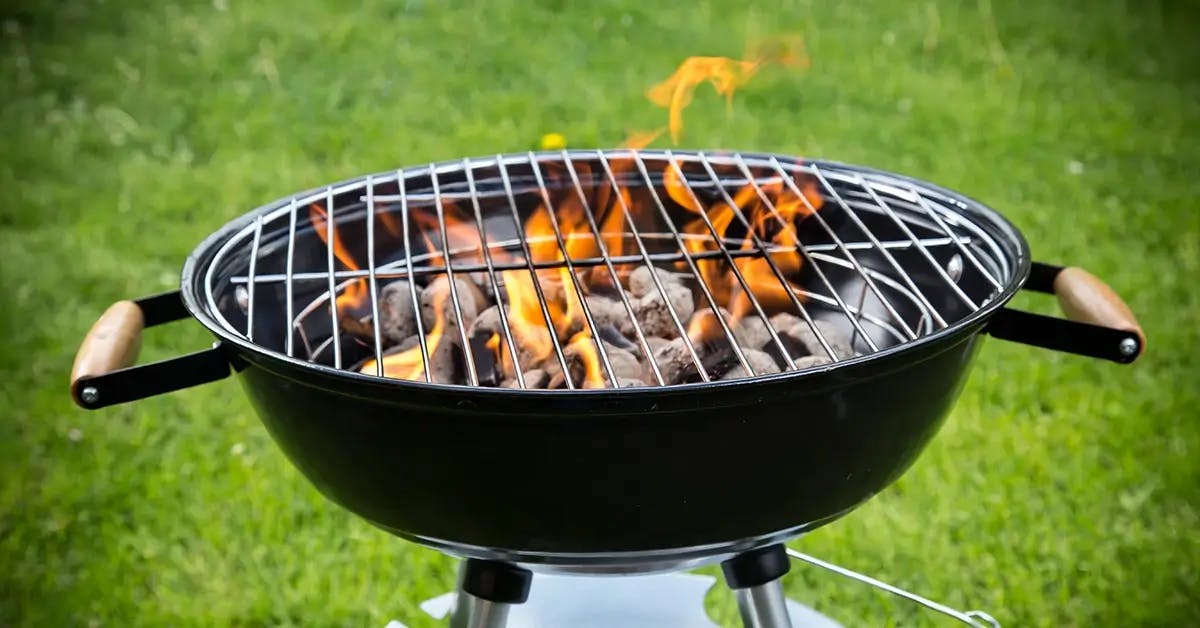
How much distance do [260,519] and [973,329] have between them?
1784 mm

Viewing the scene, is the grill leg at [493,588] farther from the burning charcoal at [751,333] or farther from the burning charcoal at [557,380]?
the burning charcoal at [751,333]

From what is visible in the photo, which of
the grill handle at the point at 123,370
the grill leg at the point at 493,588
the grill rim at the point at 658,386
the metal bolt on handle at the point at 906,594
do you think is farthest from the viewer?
the metal bolt on handle at the point at 906,594

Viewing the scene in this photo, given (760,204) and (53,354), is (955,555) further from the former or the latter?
(53,354)

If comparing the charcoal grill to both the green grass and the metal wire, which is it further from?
the green grass

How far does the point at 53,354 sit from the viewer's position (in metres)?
3.18

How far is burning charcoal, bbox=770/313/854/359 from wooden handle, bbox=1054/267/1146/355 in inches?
11.0

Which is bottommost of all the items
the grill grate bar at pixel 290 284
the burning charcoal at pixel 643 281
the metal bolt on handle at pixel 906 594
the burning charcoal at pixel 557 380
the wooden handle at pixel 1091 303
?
the metal bolt on handle at pixel 906 594

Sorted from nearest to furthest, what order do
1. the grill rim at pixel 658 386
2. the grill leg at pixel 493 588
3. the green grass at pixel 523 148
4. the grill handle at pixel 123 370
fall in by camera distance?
the grill rim at pixel 658 386 → the grill handle at pixel 123 370 → the grill leg at pixel 493 588 → the green grass at pixel 523 148

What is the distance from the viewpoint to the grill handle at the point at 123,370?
1.31 m

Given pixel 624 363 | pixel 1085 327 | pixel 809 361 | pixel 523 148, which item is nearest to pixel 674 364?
pixel 624 363

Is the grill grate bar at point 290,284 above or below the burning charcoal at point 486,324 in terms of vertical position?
above

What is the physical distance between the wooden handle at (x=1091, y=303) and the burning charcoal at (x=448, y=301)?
789 millimetres

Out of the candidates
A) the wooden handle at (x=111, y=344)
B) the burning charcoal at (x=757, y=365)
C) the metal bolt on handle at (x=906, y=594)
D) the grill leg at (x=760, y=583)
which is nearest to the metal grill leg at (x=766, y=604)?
the grill leg at (x=760, y=583)

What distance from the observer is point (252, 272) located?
1566 millimetres
